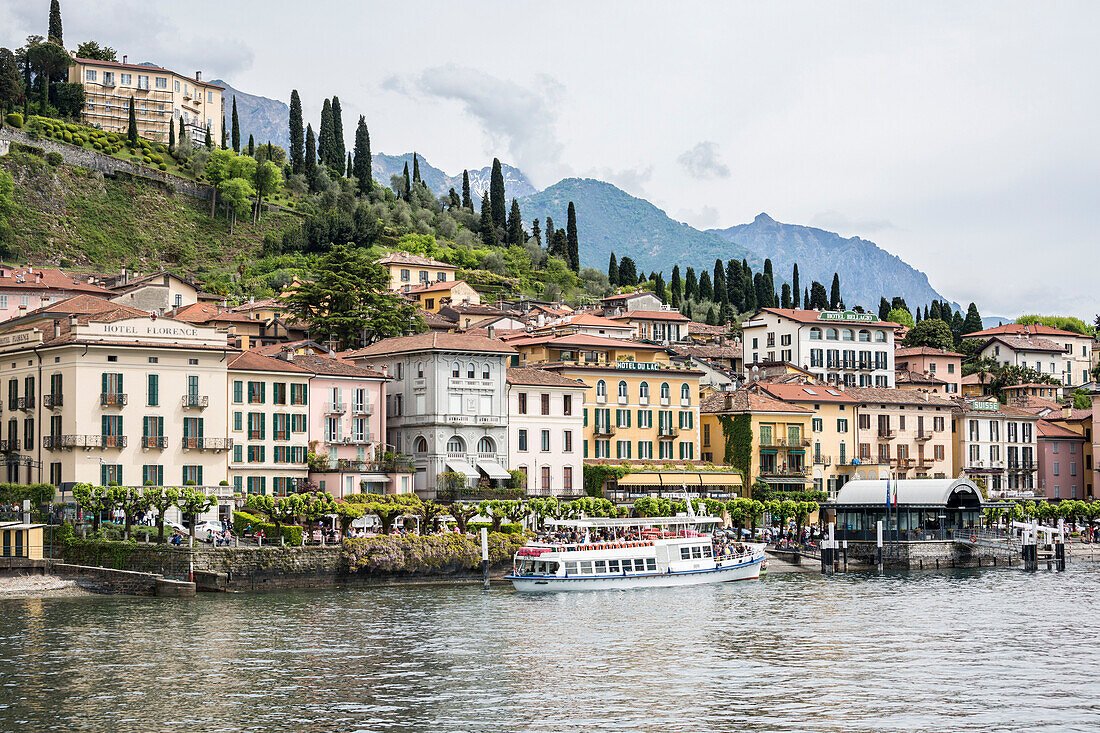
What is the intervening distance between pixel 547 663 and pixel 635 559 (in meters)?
29.0

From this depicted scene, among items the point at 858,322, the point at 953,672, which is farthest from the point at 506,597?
the point at 858,322

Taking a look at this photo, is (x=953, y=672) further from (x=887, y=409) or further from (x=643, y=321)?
(x=643, y=321)

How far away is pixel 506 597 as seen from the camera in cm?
6712

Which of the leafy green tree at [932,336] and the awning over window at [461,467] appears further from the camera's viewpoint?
the leafy green tree at [932,336]

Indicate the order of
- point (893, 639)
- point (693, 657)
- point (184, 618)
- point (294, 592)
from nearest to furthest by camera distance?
point (693, 657) < point (893, 639) < point (184, 618) < point (294, 592)

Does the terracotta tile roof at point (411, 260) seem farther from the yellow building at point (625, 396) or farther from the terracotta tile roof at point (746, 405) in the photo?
the terracotta tile roof at point (746, 405)

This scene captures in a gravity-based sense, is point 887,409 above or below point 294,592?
above

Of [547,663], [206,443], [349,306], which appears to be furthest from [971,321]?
Answer: [547,663]

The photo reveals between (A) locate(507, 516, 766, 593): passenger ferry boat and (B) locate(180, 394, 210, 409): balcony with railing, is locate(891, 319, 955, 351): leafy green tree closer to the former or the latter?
(A) locate(507, 516, 766, 593): passenger ferry boat

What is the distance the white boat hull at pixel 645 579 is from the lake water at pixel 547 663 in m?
2.91

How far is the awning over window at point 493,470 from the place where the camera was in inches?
3610

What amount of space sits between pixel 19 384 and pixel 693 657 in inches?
1828

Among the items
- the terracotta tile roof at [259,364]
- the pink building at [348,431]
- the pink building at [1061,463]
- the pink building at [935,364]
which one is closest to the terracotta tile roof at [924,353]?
the pink building at [935,364]

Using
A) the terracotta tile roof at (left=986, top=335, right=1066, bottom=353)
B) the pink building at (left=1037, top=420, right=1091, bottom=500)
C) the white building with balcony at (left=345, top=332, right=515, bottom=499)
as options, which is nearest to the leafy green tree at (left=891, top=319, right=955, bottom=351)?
the terracotta tile roof at (left=986, top=335, right=1066, bottom=353)
